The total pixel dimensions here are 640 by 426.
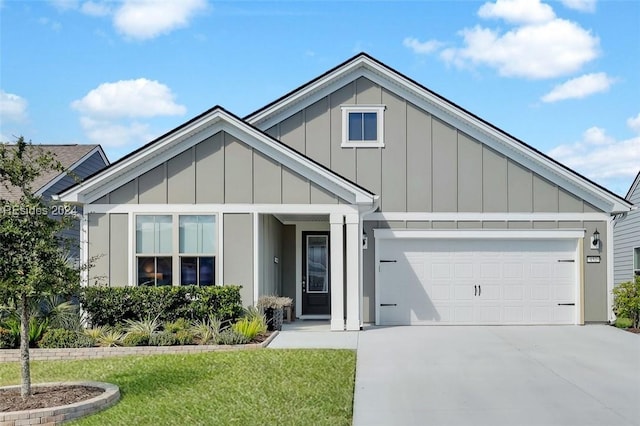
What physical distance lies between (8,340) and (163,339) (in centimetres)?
288

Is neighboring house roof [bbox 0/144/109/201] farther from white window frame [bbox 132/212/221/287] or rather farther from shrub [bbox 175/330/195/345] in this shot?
shrub [bbox 175/330/195/345]

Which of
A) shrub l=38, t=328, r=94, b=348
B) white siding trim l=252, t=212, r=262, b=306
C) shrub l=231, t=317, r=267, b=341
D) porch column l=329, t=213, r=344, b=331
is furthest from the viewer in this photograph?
porch column l=329, t=213, r=344, b=331

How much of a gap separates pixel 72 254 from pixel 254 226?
6.36 metres

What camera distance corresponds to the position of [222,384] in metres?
10.1

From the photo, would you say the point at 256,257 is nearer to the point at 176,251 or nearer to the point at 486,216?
the point at 176,251

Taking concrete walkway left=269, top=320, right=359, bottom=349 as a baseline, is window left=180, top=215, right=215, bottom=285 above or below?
above

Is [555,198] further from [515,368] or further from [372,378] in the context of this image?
[372,378]

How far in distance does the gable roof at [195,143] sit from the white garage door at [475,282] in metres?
2.93

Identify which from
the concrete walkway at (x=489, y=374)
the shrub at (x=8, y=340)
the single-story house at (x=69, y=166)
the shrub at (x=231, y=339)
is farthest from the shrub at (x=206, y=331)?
the single-story house at (x=69, y=166)

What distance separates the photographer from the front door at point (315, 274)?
62.8ft

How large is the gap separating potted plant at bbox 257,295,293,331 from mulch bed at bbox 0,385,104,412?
557 cm

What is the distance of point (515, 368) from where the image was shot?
11.5 meters

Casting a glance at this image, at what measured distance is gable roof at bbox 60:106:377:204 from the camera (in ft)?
49.5

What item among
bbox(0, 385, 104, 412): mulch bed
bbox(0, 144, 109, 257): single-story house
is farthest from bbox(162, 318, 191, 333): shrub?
bbox(0, 144, 109, 257): single-story house
